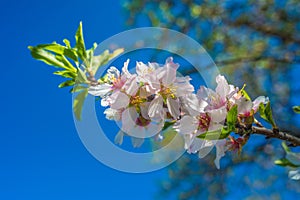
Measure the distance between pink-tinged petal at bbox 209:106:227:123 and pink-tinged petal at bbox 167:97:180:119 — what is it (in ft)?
0.13

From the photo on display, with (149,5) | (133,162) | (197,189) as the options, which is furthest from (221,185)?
(133,162)

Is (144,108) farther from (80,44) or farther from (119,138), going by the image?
(80,44)

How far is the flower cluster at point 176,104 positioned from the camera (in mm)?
451

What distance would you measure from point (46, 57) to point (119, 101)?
16 cm

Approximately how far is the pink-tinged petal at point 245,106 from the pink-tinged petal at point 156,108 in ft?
0.32

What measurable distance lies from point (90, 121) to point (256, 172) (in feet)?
7.56

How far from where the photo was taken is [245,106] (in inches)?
18.1

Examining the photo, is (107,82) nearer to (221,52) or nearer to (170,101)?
(170,101)

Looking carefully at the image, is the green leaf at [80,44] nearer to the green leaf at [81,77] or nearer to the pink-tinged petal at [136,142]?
the green leaf at [81,77]

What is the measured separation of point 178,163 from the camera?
8.94 feet

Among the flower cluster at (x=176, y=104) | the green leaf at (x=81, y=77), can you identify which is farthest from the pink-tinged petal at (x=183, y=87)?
the green leaf at (x=81, y=77)

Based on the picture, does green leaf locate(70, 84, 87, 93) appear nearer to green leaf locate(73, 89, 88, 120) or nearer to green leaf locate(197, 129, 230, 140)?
green leaf locate(73, 89, 88, 120)

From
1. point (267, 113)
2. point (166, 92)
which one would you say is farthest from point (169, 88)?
point (267, 113)

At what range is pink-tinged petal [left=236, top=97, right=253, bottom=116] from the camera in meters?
0.46
